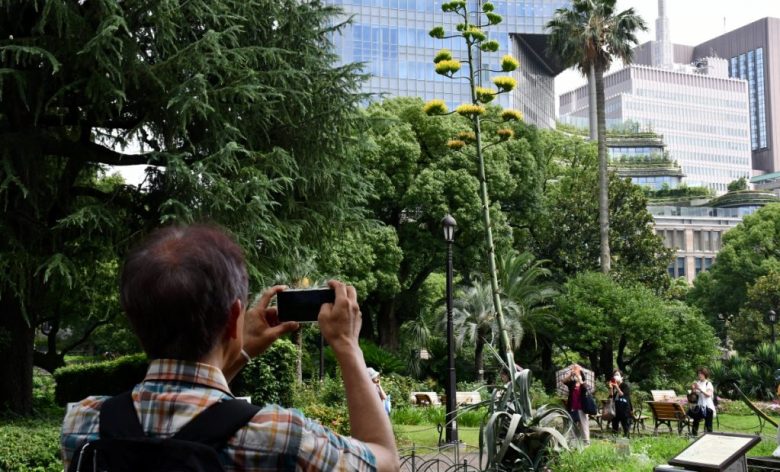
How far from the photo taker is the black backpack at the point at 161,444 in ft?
4.93

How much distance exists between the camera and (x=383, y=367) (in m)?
28.8

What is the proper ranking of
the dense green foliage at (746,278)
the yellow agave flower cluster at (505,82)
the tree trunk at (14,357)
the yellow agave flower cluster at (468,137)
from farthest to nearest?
the dense green foliage at (746,278), the tree trunk at (14,357), the yellow agave flower cluster at (468,137), the yellow agave flower cluster at (505,82)

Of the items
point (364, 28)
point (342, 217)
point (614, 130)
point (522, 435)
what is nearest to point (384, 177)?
point (342, 217)

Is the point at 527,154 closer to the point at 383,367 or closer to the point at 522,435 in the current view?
the point at 383,367

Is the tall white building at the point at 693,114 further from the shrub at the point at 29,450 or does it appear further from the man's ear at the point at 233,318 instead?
the man's ear at the point at 233,318

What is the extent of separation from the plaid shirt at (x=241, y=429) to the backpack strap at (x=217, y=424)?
0.6 inches

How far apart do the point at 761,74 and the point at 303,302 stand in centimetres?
20627

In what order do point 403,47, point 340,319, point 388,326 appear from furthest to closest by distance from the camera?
point 403,47 → point 388,326 → point 340,319

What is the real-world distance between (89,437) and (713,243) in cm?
10175

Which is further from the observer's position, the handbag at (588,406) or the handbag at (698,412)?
the handbag at (698,412)

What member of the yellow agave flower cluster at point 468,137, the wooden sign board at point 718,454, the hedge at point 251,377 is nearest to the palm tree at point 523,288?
the hedge at point 251,377

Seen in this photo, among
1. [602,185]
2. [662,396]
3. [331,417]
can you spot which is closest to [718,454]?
[331,417]

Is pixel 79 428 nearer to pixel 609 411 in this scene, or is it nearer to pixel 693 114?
pixel 609 411

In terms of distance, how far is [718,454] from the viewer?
6586 millimetres
